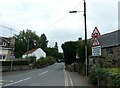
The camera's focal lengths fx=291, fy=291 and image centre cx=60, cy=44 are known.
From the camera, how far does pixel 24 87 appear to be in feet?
64.5

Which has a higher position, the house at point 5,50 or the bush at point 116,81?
the house at point 5,50

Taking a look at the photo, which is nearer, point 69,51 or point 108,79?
point 108,79

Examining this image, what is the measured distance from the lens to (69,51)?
228ft

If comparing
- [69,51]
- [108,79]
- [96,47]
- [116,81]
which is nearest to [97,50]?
[96,47]

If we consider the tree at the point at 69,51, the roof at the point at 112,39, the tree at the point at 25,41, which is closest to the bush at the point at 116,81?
the roof at the point at 112,39

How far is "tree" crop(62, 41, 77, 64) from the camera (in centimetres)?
6938

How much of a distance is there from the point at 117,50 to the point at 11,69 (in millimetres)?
23327

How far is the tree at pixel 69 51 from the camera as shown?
6938cm

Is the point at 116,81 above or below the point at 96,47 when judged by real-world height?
below

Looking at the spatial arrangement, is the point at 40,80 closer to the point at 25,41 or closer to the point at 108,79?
the point at 108,79

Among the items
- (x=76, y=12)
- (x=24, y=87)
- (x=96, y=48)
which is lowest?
(x=24, y=87)

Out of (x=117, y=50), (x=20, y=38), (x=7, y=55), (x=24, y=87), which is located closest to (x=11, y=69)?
(x=7, y=55)

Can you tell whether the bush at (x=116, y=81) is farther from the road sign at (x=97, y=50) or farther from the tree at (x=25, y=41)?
the tree at (x=25, y=41)

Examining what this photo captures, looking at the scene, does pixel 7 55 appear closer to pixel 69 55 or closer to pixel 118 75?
pixel 69 55
